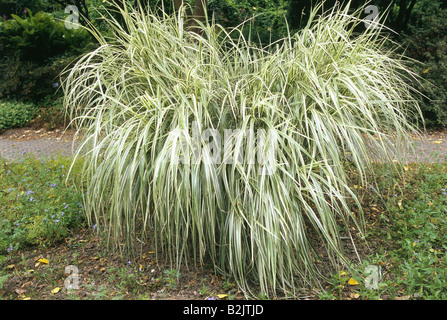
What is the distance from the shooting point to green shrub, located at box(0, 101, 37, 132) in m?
6.71

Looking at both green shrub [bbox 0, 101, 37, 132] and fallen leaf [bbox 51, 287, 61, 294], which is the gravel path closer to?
green shrub [bbox 0, 101, 37, 132]

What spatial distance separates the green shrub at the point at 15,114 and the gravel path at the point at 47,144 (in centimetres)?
14

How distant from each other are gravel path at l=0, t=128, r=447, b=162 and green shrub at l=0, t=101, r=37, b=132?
0.46 ft

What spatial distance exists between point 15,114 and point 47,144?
4.51 ft

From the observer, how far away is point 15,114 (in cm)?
680

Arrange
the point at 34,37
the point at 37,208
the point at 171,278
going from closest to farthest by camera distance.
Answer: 1. the point at 171,278
2. the point at 37,208
3. the point at 34,37

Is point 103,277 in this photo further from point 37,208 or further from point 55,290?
point 37,208

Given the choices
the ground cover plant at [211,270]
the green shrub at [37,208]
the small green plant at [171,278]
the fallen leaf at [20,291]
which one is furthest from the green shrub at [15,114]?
the small green plant at [171,278]

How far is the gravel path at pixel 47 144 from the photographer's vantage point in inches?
194

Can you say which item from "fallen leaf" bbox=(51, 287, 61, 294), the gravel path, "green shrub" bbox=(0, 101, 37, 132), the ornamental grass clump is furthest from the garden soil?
"green shrub" bbox=(0, 101, 37, 132)

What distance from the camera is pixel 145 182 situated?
2.43m

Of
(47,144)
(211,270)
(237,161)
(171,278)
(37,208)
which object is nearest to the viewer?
(237,161)

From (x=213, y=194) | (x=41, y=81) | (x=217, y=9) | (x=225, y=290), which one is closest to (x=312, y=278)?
(x=225, y=290)

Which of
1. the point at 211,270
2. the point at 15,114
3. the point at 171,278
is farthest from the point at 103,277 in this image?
the point at 15,114
